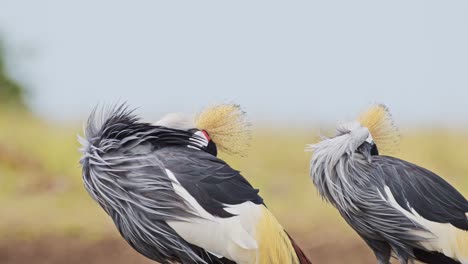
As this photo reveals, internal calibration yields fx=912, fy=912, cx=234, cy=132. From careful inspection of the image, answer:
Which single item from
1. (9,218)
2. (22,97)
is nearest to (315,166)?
(9,218)

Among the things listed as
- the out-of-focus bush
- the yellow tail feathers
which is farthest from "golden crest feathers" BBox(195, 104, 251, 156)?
the out-of-focus bush

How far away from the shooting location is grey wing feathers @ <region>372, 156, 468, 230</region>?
325cm

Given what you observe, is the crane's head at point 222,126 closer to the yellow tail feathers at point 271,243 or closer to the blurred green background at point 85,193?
the yellow tail feathers at point 271,243

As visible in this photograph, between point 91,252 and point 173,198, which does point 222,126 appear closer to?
point 173,198

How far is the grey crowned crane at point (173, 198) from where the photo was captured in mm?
2777

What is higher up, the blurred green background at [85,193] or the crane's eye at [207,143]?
the crane's eye at [207,143]

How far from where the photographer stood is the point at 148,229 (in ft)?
9.14

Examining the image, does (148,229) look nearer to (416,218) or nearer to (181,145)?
(181,145)

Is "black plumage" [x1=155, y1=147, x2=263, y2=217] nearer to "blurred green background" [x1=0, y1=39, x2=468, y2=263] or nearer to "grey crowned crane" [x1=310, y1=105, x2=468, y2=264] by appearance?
"grey crowned crane" [x1=310, y1=105, x2=468, y2=264]

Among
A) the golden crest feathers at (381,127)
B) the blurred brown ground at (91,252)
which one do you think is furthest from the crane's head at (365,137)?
the blurred brown ground at (91,252)

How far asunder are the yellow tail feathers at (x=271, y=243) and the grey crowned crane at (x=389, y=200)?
0.48 meters

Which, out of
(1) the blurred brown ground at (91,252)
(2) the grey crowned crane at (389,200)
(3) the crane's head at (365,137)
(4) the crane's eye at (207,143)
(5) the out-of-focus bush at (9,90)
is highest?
(4) the crane's eye at (207,143)

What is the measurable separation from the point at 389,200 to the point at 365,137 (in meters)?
0.27

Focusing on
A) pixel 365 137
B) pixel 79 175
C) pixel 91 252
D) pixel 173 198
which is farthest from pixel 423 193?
pixel 79 175
